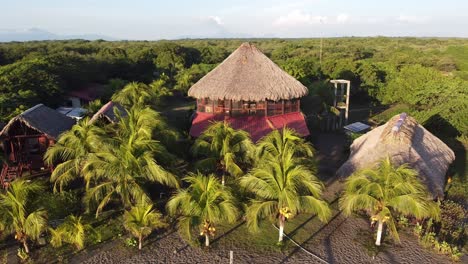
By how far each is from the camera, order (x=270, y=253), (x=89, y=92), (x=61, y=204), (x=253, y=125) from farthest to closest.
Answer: (x=89, y=92) → (x=253, y=125) → (x=61, y=204) → (x=270, y=253)

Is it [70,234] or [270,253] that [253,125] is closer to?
[270,253]

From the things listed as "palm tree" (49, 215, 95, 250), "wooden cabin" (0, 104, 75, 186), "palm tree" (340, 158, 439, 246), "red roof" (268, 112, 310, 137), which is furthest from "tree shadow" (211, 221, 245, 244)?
"wooden cabin" (0, 104, 75, 186)

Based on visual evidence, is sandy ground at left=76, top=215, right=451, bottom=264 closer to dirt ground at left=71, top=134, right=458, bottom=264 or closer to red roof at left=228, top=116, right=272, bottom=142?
dirt ground at left=71, top=134, right=458, bottom=264

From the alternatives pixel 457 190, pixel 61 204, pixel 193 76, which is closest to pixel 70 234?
pixel 61 204

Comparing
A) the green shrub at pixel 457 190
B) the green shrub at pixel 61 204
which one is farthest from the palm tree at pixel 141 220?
the green shrub at pixel 457 190

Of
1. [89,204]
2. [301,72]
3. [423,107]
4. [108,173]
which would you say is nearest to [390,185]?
[108,173]

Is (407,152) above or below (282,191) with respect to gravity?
below
